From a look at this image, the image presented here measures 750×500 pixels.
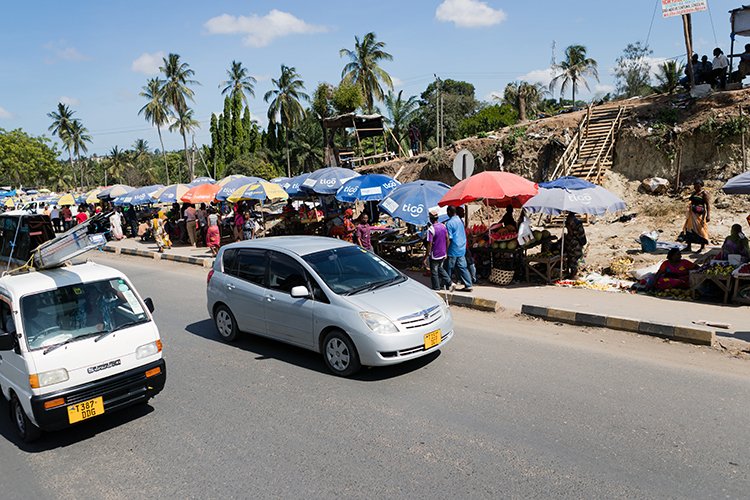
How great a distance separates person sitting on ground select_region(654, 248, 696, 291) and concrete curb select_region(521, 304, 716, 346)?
2546 mm

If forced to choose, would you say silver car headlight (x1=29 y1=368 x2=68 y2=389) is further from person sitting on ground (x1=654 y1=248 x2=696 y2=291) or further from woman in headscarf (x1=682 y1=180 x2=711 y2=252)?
woman in headscarf (x1=682 y1=180 x2=711 y2=252)

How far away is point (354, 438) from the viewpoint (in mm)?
Answer: 5227

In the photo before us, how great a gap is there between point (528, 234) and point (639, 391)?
239 inches

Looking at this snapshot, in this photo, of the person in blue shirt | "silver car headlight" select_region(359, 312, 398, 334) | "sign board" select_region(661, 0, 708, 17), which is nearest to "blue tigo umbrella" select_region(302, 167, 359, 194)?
the person in blue shirt

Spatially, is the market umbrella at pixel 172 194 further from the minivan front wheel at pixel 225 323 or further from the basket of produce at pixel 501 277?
the basket of produce at pixel 501 277

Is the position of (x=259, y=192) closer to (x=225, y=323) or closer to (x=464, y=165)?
(x=464, y=165)

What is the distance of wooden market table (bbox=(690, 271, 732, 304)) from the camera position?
369 inches

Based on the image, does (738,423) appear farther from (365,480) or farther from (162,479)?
(162,479)

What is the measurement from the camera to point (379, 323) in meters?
6.51

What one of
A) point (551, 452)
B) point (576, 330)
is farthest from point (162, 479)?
point (576, 330)

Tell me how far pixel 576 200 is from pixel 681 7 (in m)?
14.9

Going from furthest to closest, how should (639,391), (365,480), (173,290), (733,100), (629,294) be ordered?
(733,100) → (173,290) → (629,294) → (639,391) → (365,480)

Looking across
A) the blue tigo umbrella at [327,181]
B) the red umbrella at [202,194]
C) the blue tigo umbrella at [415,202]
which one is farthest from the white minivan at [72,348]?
the red umbrella at [202,194]

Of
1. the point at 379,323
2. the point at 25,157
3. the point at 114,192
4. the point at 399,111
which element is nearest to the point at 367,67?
the point at 399,111
